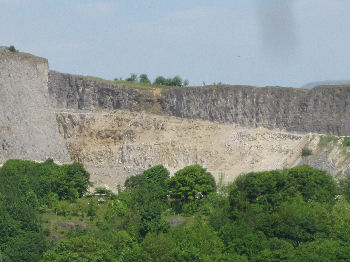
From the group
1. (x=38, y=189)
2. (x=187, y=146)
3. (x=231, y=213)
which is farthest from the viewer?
(x=187, y=146)

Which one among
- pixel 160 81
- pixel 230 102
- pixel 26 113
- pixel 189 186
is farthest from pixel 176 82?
pixel 189 186

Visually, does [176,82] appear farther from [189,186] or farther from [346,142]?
[189,186]

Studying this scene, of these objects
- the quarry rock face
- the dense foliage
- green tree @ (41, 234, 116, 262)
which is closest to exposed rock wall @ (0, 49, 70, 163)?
the quarry rock face

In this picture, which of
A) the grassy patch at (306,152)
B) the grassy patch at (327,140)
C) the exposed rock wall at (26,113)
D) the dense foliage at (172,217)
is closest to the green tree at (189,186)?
the dense foliage at (172,217)

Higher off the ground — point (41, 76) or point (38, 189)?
point (41, 76)

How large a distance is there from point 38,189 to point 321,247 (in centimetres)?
2215

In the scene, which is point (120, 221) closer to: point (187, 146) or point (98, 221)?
point (98, 221)

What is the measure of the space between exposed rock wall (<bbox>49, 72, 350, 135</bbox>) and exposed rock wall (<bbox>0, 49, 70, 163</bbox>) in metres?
2.65

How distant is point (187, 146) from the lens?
9350 centimetres

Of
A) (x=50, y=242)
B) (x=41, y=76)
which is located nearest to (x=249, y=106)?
(x=41, y=76)

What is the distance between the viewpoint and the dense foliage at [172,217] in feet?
192

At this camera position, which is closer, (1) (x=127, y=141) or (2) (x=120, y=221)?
(2) (x=120, y=221)

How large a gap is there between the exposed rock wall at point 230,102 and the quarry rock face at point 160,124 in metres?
0.07

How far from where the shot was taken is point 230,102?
9731cm
